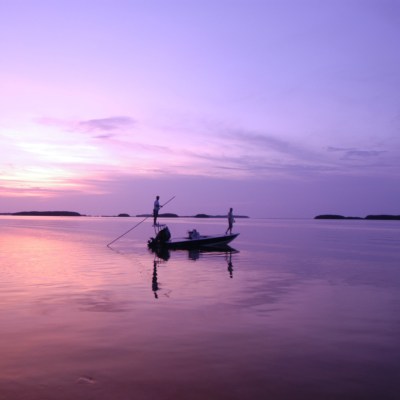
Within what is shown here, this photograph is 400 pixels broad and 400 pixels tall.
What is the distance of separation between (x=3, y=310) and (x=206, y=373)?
7665 millimetres

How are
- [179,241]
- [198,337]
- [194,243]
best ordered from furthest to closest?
[194,243] → [179,241] → [198,337]

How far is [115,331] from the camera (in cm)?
1092

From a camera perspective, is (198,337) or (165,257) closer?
(198,337)

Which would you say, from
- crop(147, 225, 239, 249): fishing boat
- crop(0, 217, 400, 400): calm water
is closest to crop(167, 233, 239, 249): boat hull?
crop(147, 225, 239, 249): fishing boat

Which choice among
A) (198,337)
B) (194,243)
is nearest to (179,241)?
(194,243)

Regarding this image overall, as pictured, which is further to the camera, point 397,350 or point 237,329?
point 237,329

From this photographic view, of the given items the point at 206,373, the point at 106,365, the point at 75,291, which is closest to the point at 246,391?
the point at 206,373

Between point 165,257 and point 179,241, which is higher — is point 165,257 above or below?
below

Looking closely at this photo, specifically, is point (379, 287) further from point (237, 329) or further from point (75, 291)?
point (75, 291)

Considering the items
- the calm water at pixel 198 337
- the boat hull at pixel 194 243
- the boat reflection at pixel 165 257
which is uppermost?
the boat hull at pixel 194 243

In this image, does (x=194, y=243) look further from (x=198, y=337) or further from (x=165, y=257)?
(x=198, y=337)

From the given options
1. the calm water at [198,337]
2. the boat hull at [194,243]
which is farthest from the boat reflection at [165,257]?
the boat hull at [194,243]

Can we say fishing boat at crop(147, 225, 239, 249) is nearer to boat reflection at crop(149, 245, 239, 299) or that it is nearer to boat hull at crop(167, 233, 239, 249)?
boat hull at crop(167, 233, 239, 249)

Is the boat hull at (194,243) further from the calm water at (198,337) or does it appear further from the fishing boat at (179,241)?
the calm water at (198,337)
